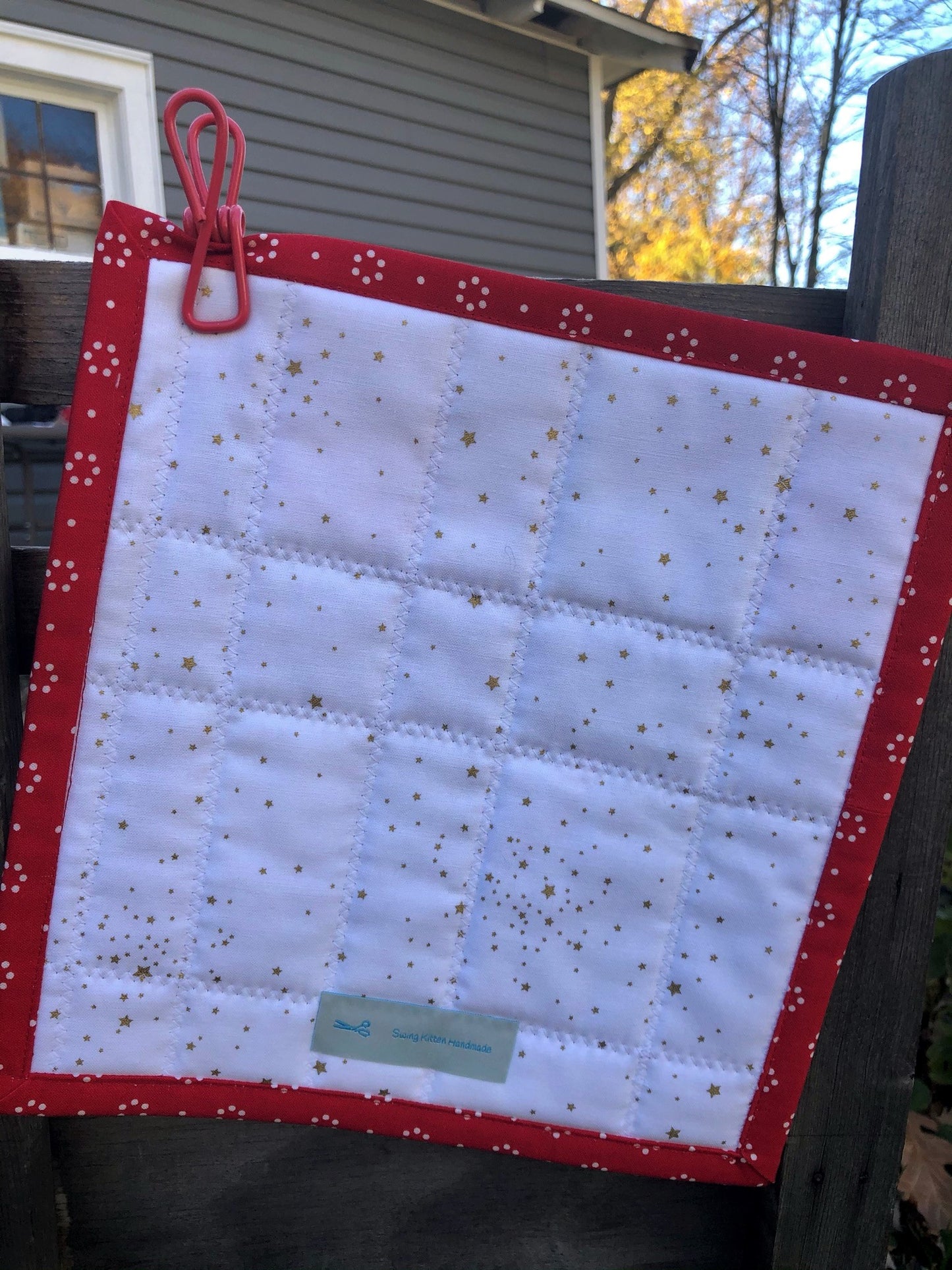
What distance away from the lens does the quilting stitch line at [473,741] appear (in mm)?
747

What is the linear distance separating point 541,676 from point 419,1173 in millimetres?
607

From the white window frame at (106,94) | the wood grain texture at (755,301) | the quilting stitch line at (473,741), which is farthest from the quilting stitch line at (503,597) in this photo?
the white window frame at (106,94)

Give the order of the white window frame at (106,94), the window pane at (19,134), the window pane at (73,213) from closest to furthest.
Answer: the white window frame at (106,94), the window pane at (19,134), the window pane at (73,213)

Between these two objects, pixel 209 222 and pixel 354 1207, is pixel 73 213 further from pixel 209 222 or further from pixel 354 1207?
pixel 354 1207

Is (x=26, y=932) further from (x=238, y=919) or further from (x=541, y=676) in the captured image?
(x=541, y=676)

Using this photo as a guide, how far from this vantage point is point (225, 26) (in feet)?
10.9

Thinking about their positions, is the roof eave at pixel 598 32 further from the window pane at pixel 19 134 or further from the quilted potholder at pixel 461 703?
the quilted potholder at pixel 461 703

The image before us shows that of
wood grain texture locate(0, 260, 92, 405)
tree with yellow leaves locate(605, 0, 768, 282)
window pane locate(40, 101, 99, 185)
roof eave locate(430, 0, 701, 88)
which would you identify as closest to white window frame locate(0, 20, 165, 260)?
window pane locate(40, 101, 99, 185)

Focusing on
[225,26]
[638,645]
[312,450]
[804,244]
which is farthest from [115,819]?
[804,244]

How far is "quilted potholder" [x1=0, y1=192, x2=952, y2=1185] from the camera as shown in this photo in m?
0.72

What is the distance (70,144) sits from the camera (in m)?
3.21

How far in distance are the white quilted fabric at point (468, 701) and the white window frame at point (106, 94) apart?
3.06 metres

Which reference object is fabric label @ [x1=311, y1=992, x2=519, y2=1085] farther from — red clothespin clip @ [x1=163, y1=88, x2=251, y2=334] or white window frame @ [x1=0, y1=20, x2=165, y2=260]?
white window frame @ [x1=0, y1=20, x2=165, y2=260]

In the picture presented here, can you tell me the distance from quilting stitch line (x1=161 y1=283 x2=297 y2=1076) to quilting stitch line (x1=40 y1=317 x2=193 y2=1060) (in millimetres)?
73
